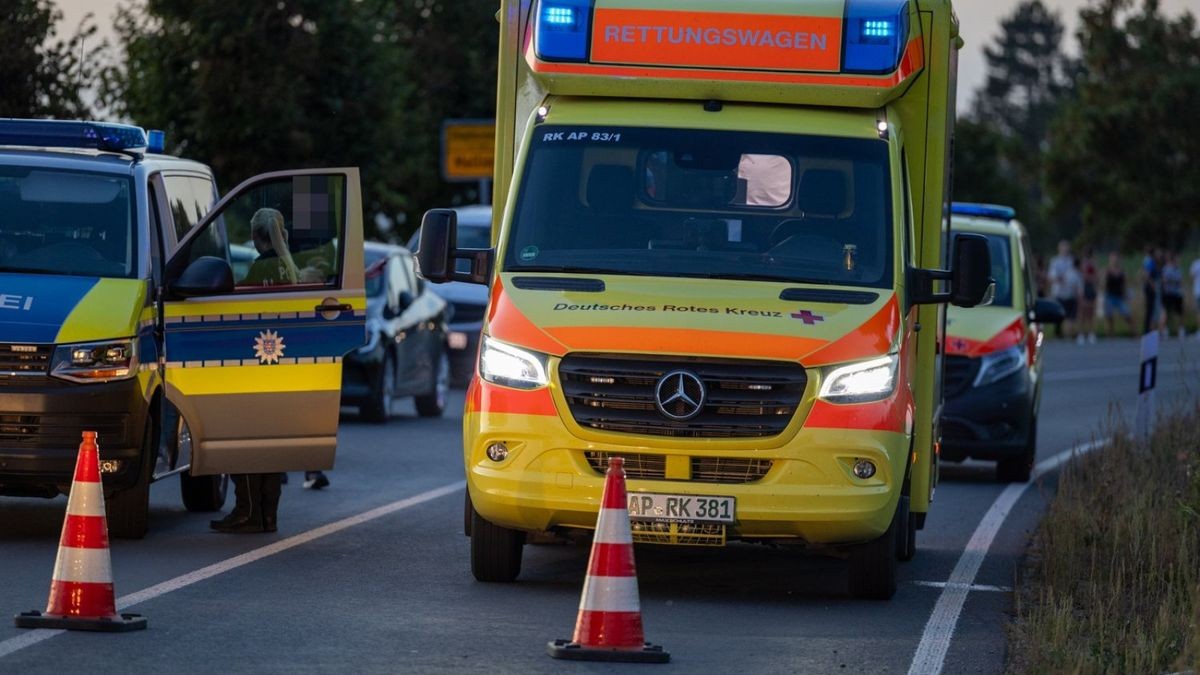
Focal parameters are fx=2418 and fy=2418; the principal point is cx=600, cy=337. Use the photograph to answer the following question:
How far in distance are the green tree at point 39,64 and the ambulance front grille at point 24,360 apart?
819 cm

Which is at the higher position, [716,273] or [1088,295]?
[716,273]

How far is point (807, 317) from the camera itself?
10.5 metres

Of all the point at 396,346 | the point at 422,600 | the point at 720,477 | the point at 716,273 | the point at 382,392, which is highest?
the point at 716,273

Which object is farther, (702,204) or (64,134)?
(64,134)

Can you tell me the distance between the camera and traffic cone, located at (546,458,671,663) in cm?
879

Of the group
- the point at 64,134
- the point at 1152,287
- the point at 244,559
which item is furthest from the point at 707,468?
the point at 1152,287

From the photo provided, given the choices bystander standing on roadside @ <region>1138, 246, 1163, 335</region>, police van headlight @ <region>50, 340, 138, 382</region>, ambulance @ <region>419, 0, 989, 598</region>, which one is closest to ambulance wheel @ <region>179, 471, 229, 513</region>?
police van headlight @ <region>50, 340, 138, 382</region>

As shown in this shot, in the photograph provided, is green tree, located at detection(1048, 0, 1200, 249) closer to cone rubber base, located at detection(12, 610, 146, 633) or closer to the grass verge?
the grass verge

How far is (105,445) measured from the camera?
466 inches

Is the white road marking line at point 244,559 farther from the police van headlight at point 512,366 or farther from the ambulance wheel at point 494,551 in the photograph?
the police van headlight at point 512,366

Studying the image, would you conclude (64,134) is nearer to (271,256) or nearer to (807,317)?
(271,256)

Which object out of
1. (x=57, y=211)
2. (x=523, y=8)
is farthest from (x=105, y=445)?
(x=523, y=8)

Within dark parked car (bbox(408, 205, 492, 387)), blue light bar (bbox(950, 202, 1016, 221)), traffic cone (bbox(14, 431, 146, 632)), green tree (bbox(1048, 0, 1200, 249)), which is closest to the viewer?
traffic cone (bbox(14, 431, 146, 632))

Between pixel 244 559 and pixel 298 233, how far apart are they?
1780mm
